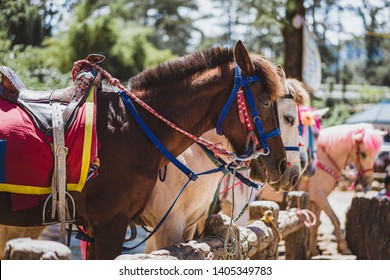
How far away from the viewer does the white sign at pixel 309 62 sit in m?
9.18

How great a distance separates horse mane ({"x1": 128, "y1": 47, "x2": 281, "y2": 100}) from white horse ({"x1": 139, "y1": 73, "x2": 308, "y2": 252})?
10.4 inches

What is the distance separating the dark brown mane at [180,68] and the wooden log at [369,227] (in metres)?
3.90

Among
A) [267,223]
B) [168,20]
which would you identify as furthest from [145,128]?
[168,20]

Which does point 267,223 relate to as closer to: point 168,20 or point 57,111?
point 57,111

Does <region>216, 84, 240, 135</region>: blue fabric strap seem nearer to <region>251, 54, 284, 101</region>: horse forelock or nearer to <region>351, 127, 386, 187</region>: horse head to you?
<region>251, 54, 284, 101</region>: horse forelock

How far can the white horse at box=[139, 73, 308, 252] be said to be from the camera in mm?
3414

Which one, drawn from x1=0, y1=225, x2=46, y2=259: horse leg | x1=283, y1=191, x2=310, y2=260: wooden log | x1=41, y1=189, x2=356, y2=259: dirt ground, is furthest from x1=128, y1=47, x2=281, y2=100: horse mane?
x1=41, y1=189, x2=356, y2=259: dirt ground

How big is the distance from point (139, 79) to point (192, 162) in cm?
79

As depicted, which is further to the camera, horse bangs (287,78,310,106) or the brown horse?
horse bangs (287,78,310,106)

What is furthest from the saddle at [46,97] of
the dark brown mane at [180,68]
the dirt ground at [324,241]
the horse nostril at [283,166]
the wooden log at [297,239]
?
the wooden log at [297,239]

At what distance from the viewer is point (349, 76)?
118 ft

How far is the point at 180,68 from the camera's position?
3.15m

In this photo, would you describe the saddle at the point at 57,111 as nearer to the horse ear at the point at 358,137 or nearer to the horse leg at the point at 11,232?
the horse leg at the point at 11,232

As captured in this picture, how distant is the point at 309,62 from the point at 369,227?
148 inches
